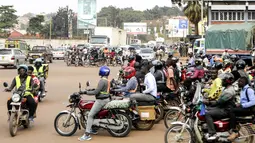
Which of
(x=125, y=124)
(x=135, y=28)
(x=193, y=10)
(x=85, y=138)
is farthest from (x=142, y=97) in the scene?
(x=135, y=28)

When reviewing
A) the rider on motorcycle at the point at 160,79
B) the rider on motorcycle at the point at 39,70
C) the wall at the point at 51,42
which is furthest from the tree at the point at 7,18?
the rider on motorcycle at the point at 160,79

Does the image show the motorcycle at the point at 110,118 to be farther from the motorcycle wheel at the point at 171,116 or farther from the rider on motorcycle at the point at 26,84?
the motorcycle wheel at the point at 171,116

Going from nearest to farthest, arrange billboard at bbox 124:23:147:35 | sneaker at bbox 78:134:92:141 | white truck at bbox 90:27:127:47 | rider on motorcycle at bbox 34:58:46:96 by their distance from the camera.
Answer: sneaker at bbox 78:134:92:141, rider on motorcycle at bbox 34:58:46:96, white truck at bbox 90:27:127:47, billboard at bbox 124:23:147:35

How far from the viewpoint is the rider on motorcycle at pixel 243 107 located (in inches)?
323

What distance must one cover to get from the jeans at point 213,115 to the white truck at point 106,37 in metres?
42.3

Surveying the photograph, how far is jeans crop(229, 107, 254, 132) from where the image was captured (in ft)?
26.9

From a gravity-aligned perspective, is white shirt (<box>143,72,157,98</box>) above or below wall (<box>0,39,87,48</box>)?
below

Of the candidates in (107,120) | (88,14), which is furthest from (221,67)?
(88,14)

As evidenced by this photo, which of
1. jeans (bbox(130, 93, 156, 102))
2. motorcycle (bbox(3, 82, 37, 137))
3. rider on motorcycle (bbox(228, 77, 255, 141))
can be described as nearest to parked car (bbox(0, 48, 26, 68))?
motorcycle (bbox(3, 82, 37, 137))

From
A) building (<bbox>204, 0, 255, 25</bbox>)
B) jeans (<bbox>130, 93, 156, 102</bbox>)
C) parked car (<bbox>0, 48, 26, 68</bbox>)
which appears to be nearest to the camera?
jeans (<bbox>130, 93, 156, 102</bbox>)

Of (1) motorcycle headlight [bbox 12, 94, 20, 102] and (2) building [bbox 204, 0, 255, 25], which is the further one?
(2) building [bbox 204, 0, 255, 25]

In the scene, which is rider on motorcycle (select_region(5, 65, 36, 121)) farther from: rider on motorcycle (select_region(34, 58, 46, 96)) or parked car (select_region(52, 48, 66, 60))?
parked car (select_region(52, 48, 66, 60))

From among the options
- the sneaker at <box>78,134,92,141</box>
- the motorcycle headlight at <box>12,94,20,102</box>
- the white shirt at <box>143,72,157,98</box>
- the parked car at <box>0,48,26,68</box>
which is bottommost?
the sneaker at <box>78,134,92,141</box>

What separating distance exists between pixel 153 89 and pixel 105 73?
1.49 m
